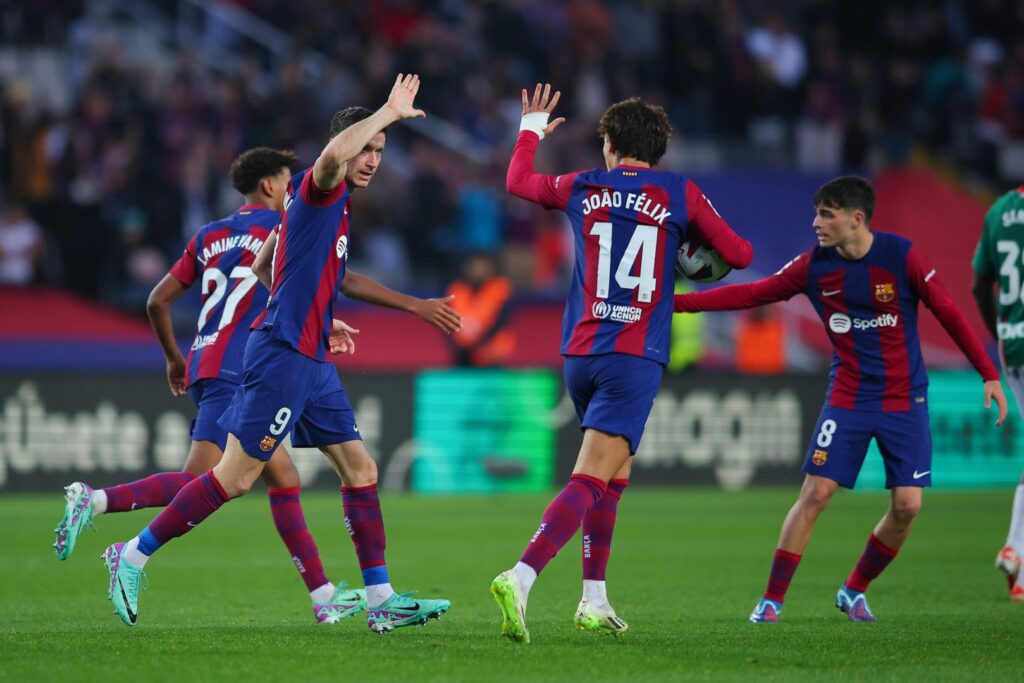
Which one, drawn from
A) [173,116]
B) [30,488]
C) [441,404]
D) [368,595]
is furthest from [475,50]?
[368,595]

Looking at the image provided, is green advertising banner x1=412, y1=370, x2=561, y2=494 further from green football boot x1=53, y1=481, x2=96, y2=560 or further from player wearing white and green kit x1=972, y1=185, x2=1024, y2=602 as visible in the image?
green football boot x1=53, y1=481, x2=96, y2=560

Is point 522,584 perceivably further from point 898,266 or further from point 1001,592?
point 1001,592

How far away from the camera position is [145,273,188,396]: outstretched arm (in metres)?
8.09

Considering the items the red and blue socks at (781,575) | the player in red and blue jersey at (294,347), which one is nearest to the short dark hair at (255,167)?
the player in red and blue jersey at (294,347)

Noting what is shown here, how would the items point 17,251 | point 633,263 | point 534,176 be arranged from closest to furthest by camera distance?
1. point 633,263
2. point 534,176
3. point 17,251

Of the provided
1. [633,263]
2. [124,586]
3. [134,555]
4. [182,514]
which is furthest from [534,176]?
[124,586]

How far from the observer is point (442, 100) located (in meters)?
22.1

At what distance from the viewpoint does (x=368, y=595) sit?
276 inches

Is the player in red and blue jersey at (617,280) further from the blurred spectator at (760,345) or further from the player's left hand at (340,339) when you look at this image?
the blurred spectator at (760,345)

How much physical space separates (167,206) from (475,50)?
6396 millimetres

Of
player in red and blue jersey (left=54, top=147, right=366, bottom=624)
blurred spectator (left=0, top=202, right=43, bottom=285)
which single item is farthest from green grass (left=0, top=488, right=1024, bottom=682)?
blurred spectator (left=0, top=202, right=43, bottom=285)

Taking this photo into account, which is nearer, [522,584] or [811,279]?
[522,584]

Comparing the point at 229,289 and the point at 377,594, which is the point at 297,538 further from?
the point at 229,289

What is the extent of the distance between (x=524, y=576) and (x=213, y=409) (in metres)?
2.49
